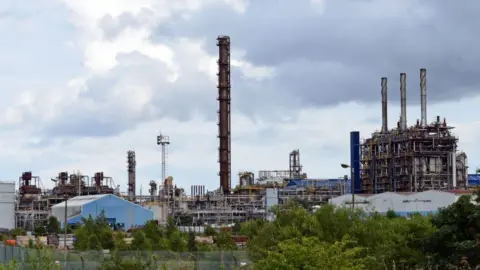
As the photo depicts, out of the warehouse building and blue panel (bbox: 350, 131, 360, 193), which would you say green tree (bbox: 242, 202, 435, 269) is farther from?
the warehouse building

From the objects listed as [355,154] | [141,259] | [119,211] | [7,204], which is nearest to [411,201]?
[355,154]

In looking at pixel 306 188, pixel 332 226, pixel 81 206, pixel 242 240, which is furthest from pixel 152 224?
pixel 306 188

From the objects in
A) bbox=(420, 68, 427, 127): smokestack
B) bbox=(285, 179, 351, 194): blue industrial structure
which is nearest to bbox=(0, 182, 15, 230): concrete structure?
bbox=(285, 179, 351, 194): blue industrial structure

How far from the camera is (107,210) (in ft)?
319

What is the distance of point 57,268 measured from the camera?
1848 cm

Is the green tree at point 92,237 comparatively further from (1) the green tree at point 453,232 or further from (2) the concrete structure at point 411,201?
(1) the green tree at point 453,232

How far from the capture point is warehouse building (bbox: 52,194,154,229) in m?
95.5

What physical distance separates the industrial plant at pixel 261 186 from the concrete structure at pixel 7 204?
10cm

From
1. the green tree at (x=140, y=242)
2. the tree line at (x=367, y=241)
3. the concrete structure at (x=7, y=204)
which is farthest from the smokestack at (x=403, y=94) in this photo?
the tree line at (x=367, y=241)

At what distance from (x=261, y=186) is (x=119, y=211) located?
1902cm

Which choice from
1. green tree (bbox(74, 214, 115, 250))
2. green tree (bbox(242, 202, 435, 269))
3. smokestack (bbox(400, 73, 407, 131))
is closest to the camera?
green tree (bbox(242, 202, 435, 269))

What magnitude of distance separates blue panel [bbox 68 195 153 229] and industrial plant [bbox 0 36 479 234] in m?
0.11

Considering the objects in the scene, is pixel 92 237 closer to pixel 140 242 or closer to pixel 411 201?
pixel 140 242

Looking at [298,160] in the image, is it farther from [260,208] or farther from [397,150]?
[397,150]
